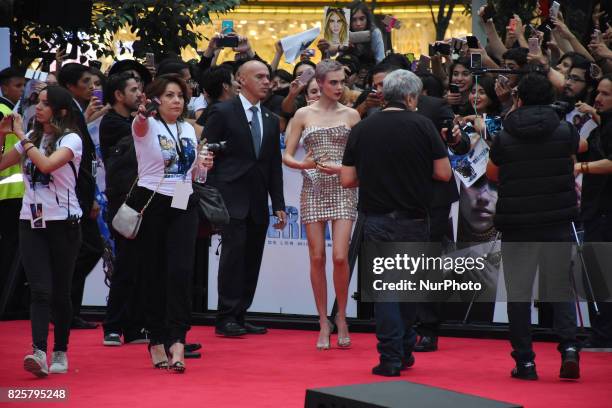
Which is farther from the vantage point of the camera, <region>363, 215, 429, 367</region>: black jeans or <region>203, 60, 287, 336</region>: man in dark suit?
<region>203, 60, 287, 336</region>: man in dark suit

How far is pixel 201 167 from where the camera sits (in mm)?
8203

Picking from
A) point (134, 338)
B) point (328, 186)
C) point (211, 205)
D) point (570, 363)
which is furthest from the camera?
point (134, 338)

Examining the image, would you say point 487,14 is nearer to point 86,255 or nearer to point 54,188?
point 86,255

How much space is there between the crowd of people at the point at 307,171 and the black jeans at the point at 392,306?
13 millimetres

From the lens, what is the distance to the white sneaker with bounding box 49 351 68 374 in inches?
319

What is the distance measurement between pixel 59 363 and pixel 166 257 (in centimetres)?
101

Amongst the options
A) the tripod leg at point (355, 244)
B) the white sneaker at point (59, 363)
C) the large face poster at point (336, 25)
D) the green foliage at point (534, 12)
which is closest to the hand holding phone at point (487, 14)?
the large face poster at point (336, 25)

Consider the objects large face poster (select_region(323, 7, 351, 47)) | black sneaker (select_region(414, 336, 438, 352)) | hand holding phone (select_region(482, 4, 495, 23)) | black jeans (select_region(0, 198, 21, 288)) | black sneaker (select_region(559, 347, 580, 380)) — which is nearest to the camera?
black sneaker (select_region(559, 347, 580, 380))

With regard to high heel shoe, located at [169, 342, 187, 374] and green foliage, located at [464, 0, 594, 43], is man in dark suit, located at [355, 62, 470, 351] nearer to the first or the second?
high heel shoe, located at [169, 342, 187, 374]

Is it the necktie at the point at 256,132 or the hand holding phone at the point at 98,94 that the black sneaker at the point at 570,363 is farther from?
the hand holding phone at the point at 98,94

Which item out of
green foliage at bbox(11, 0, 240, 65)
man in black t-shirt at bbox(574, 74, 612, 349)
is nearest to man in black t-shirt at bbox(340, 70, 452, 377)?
man in black t-shirt at bbox(574, 74, 612, 349)

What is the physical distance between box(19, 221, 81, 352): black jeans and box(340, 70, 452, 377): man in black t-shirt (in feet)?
6.50

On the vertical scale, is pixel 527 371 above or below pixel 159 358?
above

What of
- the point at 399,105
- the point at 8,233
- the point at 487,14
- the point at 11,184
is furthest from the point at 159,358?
the point at 487,14
